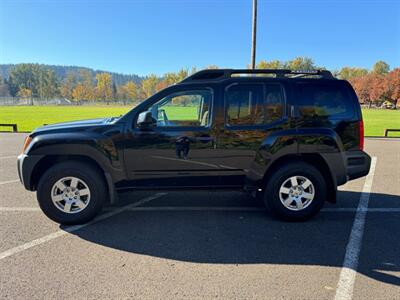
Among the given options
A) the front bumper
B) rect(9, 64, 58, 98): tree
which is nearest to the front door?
the front bumper

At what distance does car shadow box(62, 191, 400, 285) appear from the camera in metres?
3.36

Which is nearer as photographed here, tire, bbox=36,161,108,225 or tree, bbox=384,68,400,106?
tire, bbox=36,161,108,225

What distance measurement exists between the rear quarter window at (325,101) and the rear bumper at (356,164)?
21.9 inches

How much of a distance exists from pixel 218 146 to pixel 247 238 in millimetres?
1264

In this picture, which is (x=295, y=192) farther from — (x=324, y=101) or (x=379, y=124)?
(x=379, y=124)

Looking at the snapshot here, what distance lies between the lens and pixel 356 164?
14.8 ft

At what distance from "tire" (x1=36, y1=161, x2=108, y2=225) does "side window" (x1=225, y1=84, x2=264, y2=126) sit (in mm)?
2007

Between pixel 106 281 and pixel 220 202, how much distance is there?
8.80ft

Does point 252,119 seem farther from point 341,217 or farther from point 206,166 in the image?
point 341,217

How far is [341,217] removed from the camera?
4621 mm

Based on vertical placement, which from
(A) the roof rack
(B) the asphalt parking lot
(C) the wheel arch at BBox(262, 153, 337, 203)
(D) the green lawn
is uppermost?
(A) the roof rack

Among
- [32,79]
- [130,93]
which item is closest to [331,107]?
[130,93]

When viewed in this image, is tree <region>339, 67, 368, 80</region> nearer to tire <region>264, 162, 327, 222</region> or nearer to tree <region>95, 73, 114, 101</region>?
tree <region>95, 73, 114, 101</region>

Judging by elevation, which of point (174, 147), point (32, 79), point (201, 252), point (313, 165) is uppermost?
point (32, 79)
